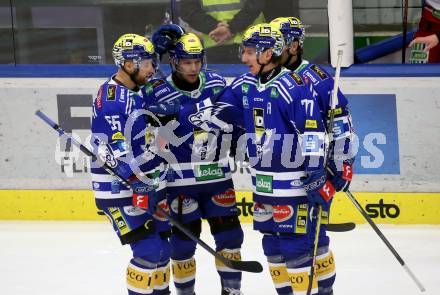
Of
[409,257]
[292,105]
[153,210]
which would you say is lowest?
[409,257]

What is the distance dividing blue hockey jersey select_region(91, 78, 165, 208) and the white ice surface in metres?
1.09

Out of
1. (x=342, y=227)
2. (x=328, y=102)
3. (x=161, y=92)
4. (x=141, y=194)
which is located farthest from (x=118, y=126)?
(x=342, y=227)

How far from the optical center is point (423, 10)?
8070 mm

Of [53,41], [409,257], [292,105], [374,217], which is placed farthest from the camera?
[53,41]

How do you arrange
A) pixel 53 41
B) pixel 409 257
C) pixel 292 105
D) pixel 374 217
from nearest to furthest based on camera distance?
pixel 292 105
pixel 409 257
pixel 374 217
pixel 53 41

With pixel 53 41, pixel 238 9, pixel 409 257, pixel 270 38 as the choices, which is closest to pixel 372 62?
pixel 238 9

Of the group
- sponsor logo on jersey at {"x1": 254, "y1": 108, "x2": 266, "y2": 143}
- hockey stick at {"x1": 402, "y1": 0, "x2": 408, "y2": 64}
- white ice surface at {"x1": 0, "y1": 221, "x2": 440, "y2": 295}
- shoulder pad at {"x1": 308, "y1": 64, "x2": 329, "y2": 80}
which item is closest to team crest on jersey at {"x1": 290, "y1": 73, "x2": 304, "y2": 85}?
sponsor logo on jersey at {"x1": 254, "y1": 108, "x2": 266, "y2": 143}

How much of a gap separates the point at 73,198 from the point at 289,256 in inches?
127

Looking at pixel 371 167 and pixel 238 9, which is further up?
pixel 238 9

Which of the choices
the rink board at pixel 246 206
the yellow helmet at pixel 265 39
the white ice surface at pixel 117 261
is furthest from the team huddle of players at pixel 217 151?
the rink board at pixel 246 206

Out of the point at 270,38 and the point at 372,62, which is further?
the point at 372,62

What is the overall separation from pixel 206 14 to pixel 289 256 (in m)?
3.23

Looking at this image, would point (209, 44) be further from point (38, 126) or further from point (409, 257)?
point (409, 257)

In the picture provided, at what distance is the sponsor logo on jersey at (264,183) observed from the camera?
5.32 m
